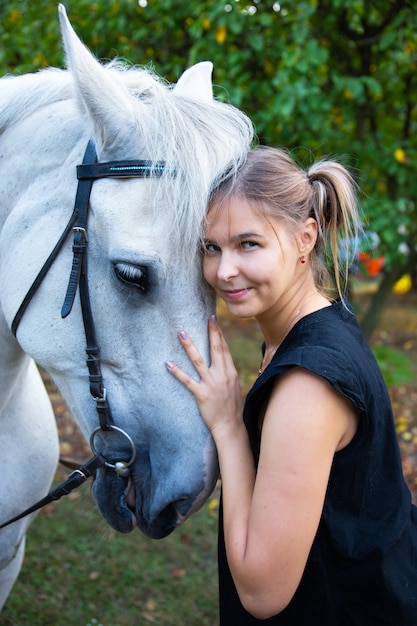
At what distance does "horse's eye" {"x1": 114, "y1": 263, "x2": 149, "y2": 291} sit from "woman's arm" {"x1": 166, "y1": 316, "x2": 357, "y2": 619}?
43cm

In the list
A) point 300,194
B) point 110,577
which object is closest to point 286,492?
point 300,194

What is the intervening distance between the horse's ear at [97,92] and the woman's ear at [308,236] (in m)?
0.54

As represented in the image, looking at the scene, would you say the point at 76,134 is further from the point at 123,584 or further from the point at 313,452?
the point at 123,584

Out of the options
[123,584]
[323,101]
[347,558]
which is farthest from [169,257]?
[323,101]

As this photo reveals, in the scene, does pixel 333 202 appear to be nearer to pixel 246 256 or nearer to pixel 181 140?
pixel 246 256

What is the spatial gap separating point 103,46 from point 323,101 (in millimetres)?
1955

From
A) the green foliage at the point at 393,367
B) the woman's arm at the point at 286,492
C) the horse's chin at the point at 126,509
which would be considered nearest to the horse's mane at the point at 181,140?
the woman's arm at the point at 286,492

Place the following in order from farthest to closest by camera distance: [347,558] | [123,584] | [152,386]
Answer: [123,584] < [152,386] < [347,558]

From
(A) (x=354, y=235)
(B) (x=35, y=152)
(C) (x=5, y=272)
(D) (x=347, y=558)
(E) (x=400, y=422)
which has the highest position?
(B) (x=35, y=152)

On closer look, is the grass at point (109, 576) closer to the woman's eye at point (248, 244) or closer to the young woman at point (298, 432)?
the young woman at point (298, 432)

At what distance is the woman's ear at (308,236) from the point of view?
4.89 feet

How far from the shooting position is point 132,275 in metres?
1.45

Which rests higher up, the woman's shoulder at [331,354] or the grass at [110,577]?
the woman's shoulder at [331,354]

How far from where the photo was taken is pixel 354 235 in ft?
5.48
